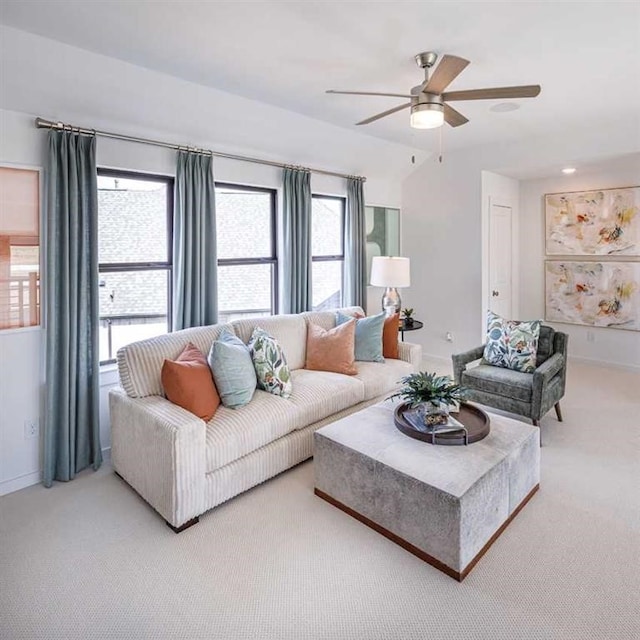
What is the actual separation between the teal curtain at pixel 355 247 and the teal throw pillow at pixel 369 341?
1238 mm

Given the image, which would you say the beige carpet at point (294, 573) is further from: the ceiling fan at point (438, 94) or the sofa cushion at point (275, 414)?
the ceiling fan at point (438, 94)

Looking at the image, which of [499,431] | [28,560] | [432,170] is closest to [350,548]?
[499,431]

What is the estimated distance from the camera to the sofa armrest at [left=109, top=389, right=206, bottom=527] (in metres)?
2.43

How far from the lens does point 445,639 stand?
1806 mm

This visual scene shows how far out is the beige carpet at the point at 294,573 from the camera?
1.87 m

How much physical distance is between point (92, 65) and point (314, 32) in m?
1.44

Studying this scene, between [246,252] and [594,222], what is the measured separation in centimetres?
439

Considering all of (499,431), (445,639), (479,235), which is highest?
(479,235)

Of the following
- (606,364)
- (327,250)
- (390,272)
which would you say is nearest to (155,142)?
(327,250)

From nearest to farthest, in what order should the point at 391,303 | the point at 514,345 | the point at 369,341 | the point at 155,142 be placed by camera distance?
1. the point at 155,142
2. the point at 514,345
3. the point at 369,341
4. the point at 391,303

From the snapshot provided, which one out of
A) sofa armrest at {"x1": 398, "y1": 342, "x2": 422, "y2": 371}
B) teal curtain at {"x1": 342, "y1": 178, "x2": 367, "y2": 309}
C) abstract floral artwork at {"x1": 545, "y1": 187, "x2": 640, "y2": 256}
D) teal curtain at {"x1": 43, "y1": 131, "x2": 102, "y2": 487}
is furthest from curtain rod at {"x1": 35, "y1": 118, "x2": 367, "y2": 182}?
abstract floral artwork at {"x1": 545, "y1": 187, "x2": 640, "y2": 256}

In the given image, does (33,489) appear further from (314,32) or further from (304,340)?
(314,32)

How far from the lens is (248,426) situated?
2.79m

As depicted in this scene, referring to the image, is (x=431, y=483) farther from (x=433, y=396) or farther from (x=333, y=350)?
(x=333, y=350)
